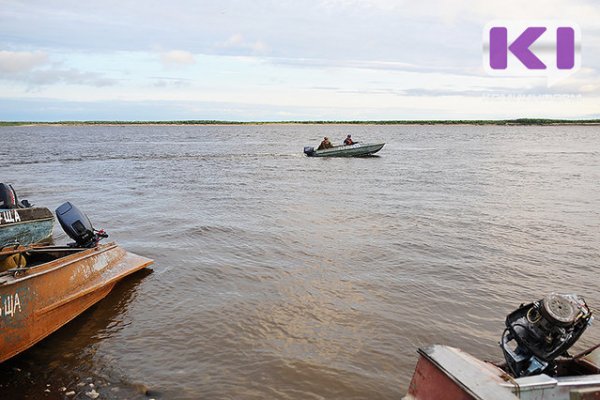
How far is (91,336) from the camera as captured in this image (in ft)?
20.7

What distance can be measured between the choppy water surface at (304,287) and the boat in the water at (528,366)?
1.33 meters

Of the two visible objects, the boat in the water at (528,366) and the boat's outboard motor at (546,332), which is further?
the boat's outboard motor at (546,332)

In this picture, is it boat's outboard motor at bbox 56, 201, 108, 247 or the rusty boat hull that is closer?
the rusty boat hull

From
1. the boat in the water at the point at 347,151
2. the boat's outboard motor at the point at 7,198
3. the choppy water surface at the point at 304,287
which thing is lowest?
the choppy water surface at the point at 304,287

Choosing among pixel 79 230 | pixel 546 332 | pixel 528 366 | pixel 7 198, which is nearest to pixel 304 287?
pixel 79 230

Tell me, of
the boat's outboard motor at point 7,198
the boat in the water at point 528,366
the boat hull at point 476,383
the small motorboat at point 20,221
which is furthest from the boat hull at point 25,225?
the boat in the water at point 528,366

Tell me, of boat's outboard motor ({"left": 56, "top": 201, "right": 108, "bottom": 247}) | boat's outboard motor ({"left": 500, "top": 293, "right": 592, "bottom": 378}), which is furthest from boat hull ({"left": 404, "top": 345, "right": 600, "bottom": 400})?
boat's outboard motor ({"left": 56, "top": 201, "right": 108, "bottom": 247})

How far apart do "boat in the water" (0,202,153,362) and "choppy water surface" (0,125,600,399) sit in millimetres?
245

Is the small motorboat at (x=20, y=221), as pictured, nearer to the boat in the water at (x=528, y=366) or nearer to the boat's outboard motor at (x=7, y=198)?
the boat's outboard motor at (x=7, y=198)

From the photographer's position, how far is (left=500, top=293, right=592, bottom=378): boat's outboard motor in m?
4.16

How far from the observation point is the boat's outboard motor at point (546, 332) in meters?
4.16

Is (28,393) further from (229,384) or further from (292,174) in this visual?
(292,174)

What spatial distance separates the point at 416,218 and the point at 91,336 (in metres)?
9.36

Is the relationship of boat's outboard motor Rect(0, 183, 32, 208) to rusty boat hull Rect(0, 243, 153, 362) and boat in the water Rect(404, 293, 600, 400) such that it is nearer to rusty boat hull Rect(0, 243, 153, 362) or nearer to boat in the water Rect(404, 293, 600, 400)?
rusty boat hull Rect(0, 243, 153, 362)
